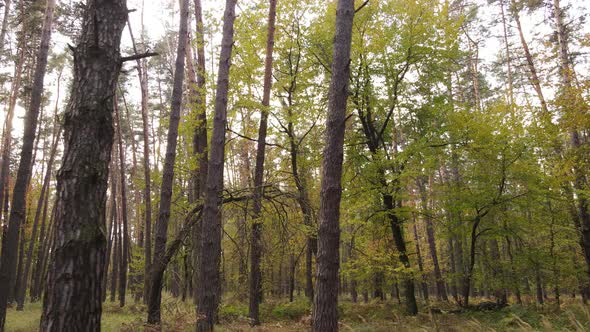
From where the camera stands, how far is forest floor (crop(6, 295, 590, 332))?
8.31 meters

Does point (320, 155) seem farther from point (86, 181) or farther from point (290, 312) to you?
point (86, 181)

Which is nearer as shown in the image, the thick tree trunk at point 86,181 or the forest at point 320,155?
the thick tree trunk at point 86,181

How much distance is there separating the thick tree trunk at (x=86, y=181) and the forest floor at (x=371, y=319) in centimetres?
440

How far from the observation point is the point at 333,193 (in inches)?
207

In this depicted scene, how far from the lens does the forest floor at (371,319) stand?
27.3 feet

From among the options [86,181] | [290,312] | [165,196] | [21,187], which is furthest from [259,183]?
[290,312]

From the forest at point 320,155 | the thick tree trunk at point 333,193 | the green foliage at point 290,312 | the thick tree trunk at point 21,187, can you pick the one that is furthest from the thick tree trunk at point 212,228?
the green foliage at point 290,312

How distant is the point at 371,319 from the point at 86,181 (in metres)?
11.3

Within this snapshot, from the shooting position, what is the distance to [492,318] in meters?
11.1

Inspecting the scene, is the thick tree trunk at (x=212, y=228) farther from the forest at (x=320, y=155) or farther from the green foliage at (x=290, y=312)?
the green foliage at (x=290, y=312)

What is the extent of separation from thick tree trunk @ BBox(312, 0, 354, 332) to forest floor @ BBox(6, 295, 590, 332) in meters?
2.25

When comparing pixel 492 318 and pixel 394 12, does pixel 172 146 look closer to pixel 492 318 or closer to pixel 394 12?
pixel 394 12

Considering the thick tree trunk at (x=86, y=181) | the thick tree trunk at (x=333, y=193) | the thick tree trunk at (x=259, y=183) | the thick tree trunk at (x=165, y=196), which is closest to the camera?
the thick tree trunk at (x=86, y=181)

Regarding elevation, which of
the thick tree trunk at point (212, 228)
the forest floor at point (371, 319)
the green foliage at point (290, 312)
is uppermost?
the thick tree trunk at point (212, 228)
